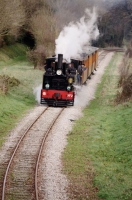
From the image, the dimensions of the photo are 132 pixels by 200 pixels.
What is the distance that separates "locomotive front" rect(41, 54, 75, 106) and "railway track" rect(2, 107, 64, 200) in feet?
11.6

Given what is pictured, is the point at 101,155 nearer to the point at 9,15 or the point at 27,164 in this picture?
the point at 27,164

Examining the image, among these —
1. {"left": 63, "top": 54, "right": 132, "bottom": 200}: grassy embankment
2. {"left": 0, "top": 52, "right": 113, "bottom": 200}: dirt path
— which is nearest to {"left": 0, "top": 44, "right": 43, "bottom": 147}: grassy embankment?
{"left": 0, "top": 52, "right": 113, "bottom": 200}: dirt path

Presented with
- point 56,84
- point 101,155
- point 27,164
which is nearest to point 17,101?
point 56,84

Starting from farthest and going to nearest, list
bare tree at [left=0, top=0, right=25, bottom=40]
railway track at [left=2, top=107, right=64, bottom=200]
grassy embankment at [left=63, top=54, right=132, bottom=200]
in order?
1. bare tree at [left=0, top=0, right=25, bottom=40]
2. grassy embankment at [left=63, top=54, right=132, bottom=200]
3. railway track at [left=2, top=107, right=64, bottom=200]

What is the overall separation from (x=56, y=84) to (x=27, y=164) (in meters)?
9.77

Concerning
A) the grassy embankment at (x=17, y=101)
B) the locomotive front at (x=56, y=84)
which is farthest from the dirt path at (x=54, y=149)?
the locomotive front at (x=56, y=84)

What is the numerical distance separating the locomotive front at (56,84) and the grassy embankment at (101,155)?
5.45 ft

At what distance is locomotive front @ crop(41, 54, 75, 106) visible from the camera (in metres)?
21.8

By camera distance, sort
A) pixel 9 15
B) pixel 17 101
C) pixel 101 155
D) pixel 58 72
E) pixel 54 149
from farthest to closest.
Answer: pixel 9 15 < pixel 17 101 < pixel 58 72 < pixel 54 149 < pixel 101 155

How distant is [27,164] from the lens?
1280 centimetres

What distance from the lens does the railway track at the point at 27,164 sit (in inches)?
417

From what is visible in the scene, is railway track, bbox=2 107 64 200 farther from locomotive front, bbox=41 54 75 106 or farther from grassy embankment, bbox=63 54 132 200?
locomotive front, bbox=41 54 75 106

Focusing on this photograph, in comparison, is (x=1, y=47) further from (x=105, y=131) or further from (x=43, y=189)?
(x=43, y=189)

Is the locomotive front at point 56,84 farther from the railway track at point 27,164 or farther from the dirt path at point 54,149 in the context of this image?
the railway track at point 27,164
